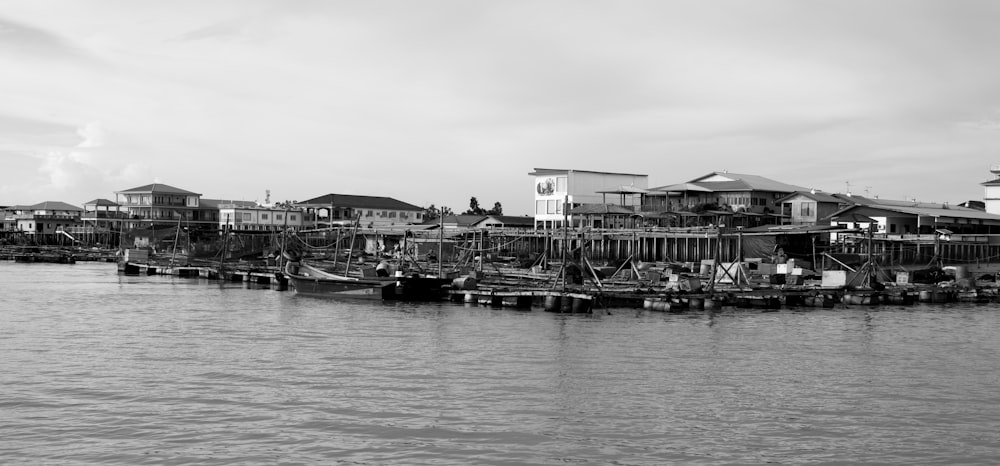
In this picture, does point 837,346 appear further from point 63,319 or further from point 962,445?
point 63,319

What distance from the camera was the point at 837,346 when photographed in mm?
33375

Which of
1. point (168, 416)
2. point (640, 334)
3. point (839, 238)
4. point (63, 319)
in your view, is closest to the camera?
point (168, 416)

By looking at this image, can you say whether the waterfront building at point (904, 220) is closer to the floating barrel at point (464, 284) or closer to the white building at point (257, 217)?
the floating barrel at point (464, 284)

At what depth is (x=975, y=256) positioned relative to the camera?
2761 inches

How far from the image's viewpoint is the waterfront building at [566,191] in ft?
297

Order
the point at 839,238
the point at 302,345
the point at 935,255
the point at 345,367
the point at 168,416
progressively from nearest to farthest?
the point at 168,416 < the point at 345,367 < the point at 302,345 < the point at 935,255 < the point at 839,238

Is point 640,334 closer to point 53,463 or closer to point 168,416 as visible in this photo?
point 168,416

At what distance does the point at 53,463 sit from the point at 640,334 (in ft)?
74.9

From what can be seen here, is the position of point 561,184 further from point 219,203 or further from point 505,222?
point 219,203

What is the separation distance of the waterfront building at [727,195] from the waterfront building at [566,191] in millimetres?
6682

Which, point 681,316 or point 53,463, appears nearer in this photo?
point 53,463

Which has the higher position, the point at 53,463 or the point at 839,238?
the point at 839,238

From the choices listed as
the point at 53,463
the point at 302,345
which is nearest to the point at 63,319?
the point at 302,345

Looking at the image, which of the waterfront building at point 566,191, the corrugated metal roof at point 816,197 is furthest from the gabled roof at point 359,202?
the corrugated metal roof at point 816,197
